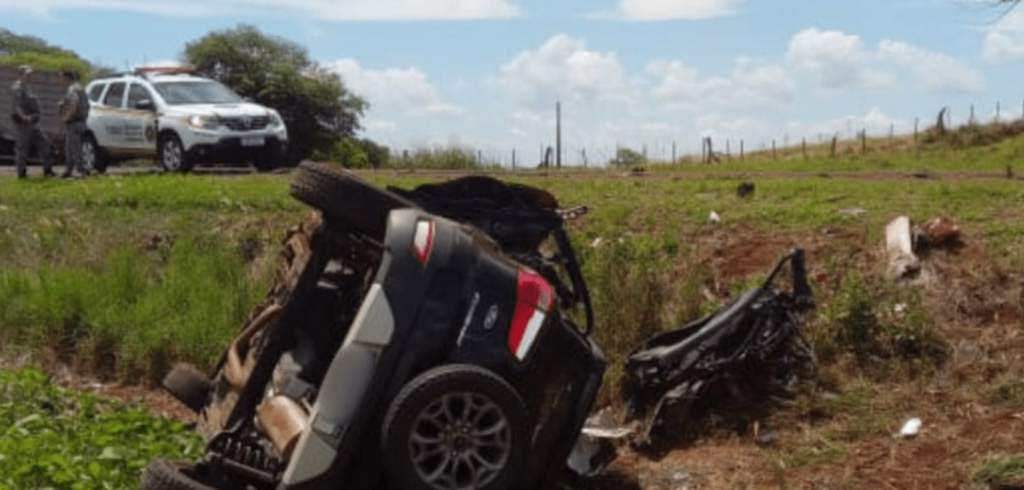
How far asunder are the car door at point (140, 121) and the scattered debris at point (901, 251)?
14764mm

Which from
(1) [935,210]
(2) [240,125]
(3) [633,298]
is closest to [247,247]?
(3) [633,298]

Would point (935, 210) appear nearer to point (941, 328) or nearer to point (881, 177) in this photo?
point (941, 328)

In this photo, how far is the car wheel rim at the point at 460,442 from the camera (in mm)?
5910

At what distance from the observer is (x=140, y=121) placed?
2250cm

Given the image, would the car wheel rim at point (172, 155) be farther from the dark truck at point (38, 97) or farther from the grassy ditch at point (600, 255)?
the dark truck at point (38, 97)

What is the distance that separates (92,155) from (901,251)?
56.0ft

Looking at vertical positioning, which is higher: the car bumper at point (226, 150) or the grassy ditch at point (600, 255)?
the car bumper at point (226, 150)

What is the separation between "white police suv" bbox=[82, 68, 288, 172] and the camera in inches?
849

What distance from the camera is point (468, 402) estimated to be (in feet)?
19.5

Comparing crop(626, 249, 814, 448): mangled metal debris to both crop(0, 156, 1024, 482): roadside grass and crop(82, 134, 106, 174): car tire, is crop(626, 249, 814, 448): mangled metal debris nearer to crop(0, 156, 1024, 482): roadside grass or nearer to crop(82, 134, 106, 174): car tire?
crop(0, 156, 1024, 482): roadside grass

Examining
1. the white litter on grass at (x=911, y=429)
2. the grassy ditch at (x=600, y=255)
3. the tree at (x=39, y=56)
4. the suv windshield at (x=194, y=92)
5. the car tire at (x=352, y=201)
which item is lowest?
the white litter on grass at (x=911, y=429)

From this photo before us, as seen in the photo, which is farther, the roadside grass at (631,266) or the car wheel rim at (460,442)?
the roadside grass at (631,266)

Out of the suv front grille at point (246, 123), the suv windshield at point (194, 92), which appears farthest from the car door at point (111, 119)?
the suv front grille at point (246, 123)

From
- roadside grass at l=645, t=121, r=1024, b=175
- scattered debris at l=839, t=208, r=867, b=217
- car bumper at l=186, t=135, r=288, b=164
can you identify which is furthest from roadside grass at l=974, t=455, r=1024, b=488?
car bumper at l=186, t=135, r=288, b=164
